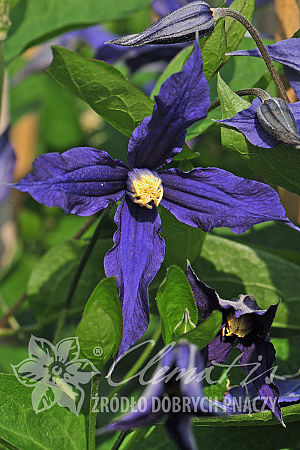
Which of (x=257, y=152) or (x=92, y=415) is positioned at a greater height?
(x=257, y=152)

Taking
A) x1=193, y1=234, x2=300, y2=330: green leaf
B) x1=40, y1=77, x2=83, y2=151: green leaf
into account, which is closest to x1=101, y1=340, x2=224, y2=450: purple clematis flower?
x1=193, y1=234, x2=300, y2=330: green leaf

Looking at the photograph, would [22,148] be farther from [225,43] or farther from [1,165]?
[225,43]

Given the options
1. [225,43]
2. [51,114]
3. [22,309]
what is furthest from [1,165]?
[51,114]

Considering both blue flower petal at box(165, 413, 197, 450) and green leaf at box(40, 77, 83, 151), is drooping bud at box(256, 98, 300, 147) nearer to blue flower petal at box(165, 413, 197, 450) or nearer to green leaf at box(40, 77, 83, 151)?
blue flower petal at box(165, 413, 197, 450)

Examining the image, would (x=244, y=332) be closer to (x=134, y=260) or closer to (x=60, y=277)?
(x=134, y=260)

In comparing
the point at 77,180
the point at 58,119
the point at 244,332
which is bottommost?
the point at 58,119

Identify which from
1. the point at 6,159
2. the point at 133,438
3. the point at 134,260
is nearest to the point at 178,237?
the point at 134,260
